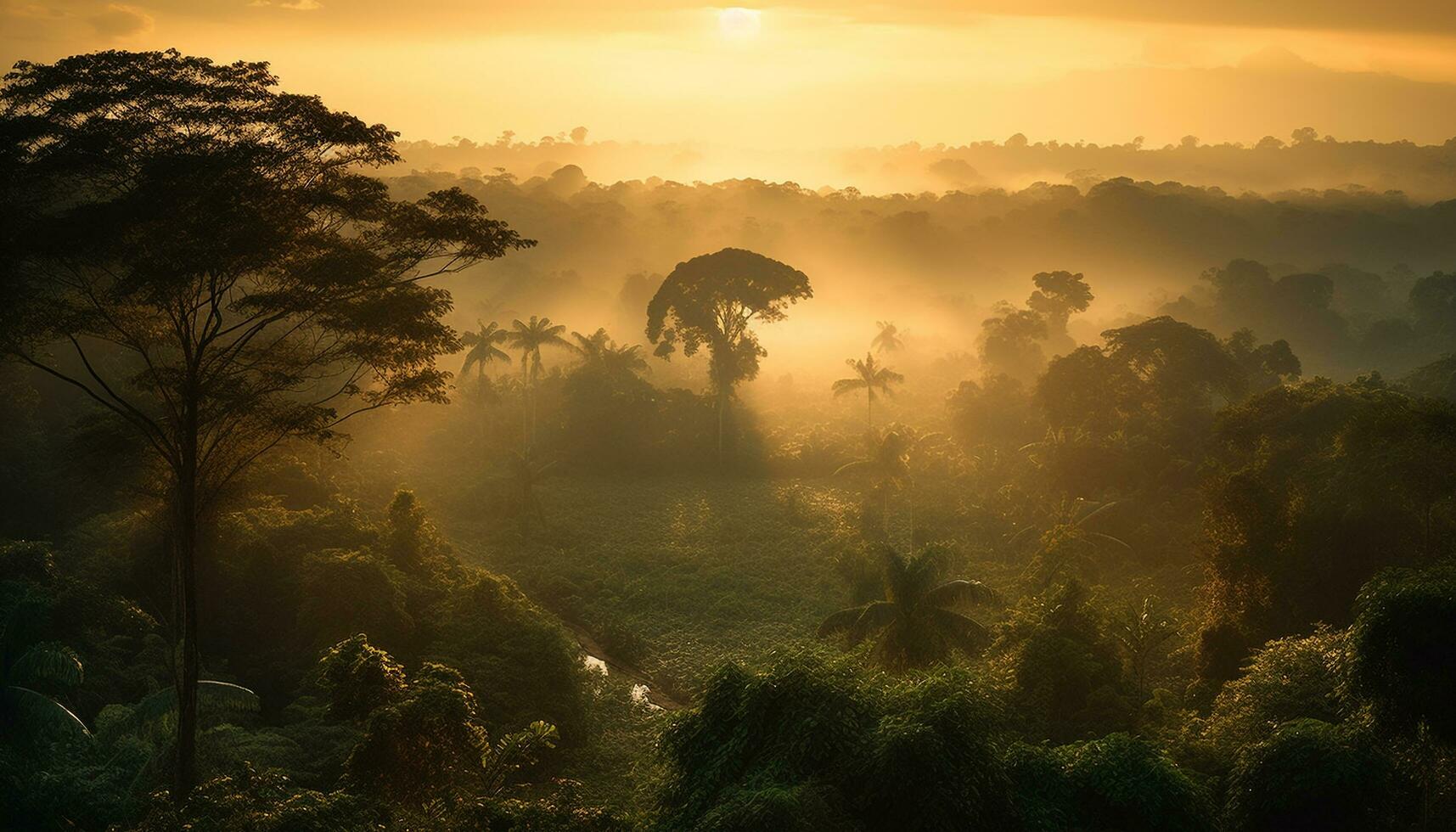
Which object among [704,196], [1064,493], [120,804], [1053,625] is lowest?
[120,804]

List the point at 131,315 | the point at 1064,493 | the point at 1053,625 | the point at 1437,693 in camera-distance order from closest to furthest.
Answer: the point at 1437,693, the point at 131,315, the point at 1053,625, the point at 1064,493

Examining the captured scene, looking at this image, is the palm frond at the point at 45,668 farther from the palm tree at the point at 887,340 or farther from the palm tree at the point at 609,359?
the palm tree at the point at 887,340

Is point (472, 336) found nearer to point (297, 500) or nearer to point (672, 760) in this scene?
point (297, 500)

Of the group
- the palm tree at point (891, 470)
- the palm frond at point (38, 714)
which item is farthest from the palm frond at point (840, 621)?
the palm frond at point (38, 714)

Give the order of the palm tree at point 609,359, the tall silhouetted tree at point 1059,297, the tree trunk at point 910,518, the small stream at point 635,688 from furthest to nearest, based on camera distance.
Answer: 1. the tall silhouetted tree at point 1059,297
2. the palm tree at point 609,359
3. the tree trunk at point 910,518
4. the small stream at point 635,688

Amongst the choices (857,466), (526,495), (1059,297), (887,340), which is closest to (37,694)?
(526,495)

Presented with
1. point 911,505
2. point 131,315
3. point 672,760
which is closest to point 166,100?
point 131,315
